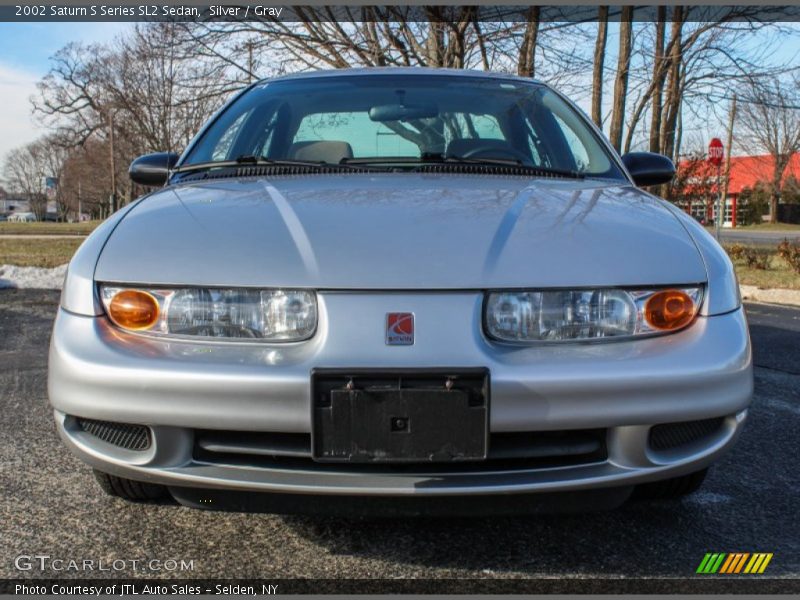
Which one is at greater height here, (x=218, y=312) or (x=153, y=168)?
(x=153, y=168)

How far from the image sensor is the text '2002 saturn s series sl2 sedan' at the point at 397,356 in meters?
1.74

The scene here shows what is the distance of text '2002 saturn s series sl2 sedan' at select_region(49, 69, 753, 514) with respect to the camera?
1737 millimetres

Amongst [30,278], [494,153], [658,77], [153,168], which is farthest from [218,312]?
[658,77]

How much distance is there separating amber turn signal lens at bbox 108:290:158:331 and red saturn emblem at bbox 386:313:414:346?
1.89 feet

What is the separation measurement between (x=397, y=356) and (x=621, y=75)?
38.4 feet

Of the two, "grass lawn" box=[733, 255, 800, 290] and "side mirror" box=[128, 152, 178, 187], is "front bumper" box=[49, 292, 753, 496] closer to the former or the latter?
"side mirror" box=[128, 152, 178, 187]

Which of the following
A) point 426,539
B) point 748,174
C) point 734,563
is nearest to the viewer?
point 734,563

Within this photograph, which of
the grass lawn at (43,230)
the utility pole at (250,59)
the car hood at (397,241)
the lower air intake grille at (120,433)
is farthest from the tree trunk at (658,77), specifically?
the grass lawn at (43,230)

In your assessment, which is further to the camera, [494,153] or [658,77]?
[658,77]

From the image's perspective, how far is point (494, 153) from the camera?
293 centimetres

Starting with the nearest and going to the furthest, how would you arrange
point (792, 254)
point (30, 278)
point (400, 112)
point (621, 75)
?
1. point (400, 112)
2. point (30, 278)
3. point (792, 254)
4. point (621, 75)

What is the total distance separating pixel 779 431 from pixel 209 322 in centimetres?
265

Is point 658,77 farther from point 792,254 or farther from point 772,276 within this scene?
point 772,276

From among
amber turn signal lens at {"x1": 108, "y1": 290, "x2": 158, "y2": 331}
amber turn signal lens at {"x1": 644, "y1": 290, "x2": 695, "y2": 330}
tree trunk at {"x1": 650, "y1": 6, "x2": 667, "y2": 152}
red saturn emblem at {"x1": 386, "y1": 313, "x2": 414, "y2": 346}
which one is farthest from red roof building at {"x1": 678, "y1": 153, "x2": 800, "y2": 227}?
amber turn signal lens at {"x1": 108, "y1": 290, "x2": 158, "y2": 331}
